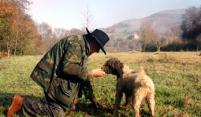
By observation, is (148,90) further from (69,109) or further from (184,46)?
(184,46)

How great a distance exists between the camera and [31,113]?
10.3 metres

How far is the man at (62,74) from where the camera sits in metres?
9.69

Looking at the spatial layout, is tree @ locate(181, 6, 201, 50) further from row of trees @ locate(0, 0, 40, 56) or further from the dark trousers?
the dark trousers

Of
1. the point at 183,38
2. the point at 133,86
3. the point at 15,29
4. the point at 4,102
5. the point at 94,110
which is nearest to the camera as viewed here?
the point at 133,86

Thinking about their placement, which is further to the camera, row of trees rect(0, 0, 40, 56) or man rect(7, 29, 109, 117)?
row of trees rect(0, 0, 40, 56)

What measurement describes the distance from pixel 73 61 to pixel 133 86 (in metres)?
1.76

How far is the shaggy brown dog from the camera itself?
10.1 m

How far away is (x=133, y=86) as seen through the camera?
10.5 metres

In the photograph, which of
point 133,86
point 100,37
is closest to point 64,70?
point 100,37

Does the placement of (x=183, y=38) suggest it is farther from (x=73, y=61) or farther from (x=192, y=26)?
(x=73, y=61)

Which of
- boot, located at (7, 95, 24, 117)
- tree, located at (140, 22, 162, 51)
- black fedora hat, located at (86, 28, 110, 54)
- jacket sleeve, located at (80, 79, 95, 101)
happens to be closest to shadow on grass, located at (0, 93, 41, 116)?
boot, located at (7, 95, 24, 117)

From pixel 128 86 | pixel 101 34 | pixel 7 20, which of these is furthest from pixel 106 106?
pixel 7 20

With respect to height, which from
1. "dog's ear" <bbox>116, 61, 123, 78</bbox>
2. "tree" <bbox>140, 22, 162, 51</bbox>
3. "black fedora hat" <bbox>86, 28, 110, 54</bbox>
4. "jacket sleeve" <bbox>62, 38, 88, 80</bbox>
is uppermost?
"black fedora hat" <bbox>86, 28, 110, 54</bbox>

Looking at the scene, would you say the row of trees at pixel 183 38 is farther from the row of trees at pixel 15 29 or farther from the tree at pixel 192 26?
the row of trees at pixel 15 29
